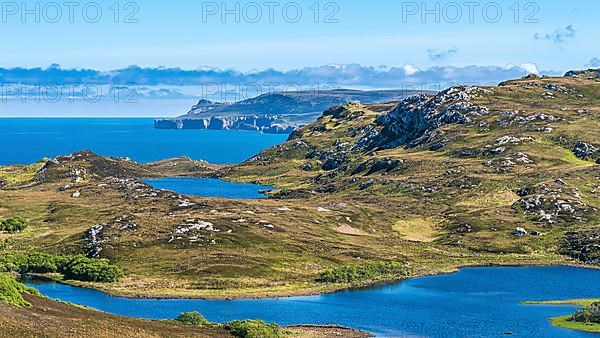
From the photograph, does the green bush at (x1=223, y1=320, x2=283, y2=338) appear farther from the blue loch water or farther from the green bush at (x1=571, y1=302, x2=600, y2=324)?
the green bush at (x1=571, y1=302, x2=600, y2=324)

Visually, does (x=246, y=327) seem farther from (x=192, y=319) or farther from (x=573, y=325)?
(x=573, y=325)

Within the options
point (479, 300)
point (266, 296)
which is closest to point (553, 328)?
point (479, 300)

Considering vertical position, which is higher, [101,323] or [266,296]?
[101,323]

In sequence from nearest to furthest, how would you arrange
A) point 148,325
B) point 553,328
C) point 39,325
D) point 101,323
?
point 39,325
point 101,323
point 148,325
point 553,328

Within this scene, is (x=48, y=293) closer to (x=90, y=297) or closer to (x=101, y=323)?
(x=90, y=297)

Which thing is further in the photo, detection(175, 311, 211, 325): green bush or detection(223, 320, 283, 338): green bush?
detection(175, 311, 211, 325): green bush

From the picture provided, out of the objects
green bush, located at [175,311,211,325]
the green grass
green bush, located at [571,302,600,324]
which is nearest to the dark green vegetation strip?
green bush, located at [175,311,211,325]

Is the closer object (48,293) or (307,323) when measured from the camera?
(307,323)

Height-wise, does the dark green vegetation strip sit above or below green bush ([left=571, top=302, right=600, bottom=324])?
above
